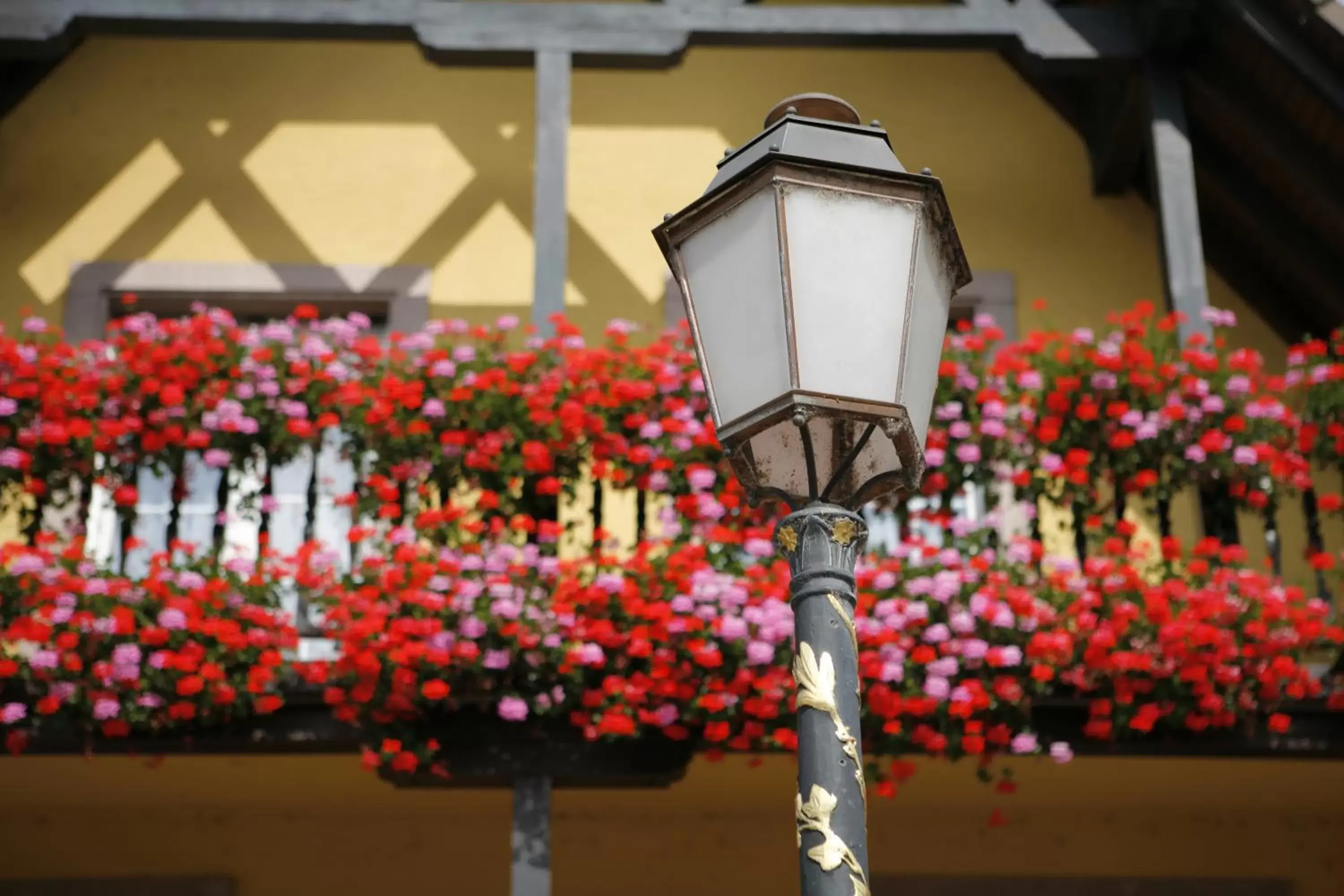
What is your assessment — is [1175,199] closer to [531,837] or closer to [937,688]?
[937,688]

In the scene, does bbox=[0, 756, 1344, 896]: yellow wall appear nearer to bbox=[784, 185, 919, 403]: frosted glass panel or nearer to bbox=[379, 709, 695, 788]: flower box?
bbox=[379, 709, 695, 788]: flower box

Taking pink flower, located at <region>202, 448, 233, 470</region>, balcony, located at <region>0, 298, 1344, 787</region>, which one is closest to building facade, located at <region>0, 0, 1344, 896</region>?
balcony, located at <region>0, 298, 1344, 787</region>

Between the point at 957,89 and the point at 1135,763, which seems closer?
the point at 1135,763

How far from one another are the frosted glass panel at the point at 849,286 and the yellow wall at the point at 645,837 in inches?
166

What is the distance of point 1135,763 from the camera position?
21.6 ft

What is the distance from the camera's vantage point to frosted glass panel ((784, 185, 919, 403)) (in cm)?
293

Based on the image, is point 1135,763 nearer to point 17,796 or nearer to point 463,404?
point 463,404

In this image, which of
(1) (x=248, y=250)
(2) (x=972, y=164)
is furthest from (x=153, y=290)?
(2) (x=972, y=164)

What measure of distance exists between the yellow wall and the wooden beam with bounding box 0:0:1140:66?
3036 millimetres

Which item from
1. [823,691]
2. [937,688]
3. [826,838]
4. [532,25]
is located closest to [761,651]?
[937,688]

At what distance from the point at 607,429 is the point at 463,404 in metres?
0.52

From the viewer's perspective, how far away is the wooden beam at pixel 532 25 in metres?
7.33

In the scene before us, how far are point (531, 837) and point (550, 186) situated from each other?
2545mm

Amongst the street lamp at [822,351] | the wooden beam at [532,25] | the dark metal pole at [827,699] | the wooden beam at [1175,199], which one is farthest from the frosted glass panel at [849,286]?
the wooden beam at [532,25]
